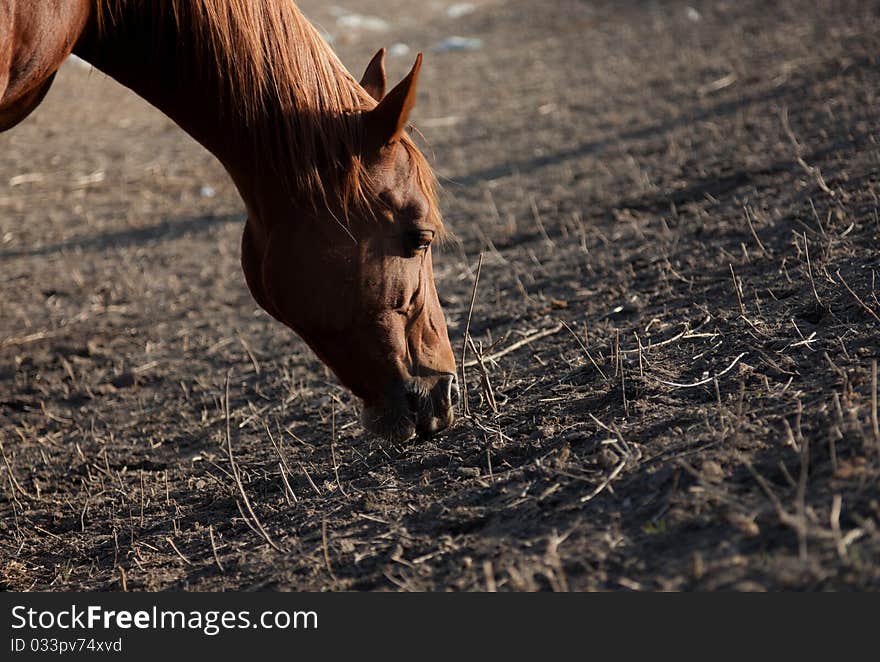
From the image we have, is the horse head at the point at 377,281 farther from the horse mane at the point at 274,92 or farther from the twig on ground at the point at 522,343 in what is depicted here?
the twig on ground at the point at 522,343

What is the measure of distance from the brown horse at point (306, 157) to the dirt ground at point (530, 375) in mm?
392

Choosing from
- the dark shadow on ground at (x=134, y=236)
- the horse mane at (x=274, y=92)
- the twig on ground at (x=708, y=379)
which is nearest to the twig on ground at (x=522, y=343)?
the twig on ground at (x=708, y=379)

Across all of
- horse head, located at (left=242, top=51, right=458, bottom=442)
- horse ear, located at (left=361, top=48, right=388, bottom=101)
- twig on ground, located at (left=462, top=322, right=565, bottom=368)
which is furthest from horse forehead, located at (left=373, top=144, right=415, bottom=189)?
twig on ground, located at (left=462, top=322, right=565, bottom=368)

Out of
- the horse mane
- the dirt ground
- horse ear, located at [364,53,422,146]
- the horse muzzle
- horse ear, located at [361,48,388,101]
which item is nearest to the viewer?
the dirt ground

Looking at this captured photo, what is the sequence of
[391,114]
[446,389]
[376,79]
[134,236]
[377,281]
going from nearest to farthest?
[391,114] → [377,281] → [446,389] → [376,79] → [134,236]

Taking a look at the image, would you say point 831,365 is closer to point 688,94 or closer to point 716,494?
point 716,494

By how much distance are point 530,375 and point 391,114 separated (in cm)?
130

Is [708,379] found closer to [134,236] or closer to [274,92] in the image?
[274,92]

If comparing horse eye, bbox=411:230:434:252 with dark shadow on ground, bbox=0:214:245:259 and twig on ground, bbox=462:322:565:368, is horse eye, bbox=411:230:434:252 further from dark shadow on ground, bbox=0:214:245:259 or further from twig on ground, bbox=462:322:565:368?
dark shadow on ground, bbox=0:214:245:259

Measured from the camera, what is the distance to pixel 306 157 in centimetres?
313

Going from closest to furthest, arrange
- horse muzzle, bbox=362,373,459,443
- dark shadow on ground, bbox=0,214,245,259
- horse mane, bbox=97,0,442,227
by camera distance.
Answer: horse mane, bbox=97,0,442,227 → horse muzzle, bbox=362,373,459,443 → dark shadow on ground, bbox=0,214,245,259

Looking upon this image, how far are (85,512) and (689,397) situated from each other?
7.24 ft

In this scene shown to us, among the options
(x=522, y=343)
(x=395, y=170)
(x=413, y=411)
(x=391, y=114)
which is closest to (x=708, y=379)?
(x=413, y=411)

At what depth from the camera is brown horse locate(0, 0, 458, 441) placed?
123 inches
